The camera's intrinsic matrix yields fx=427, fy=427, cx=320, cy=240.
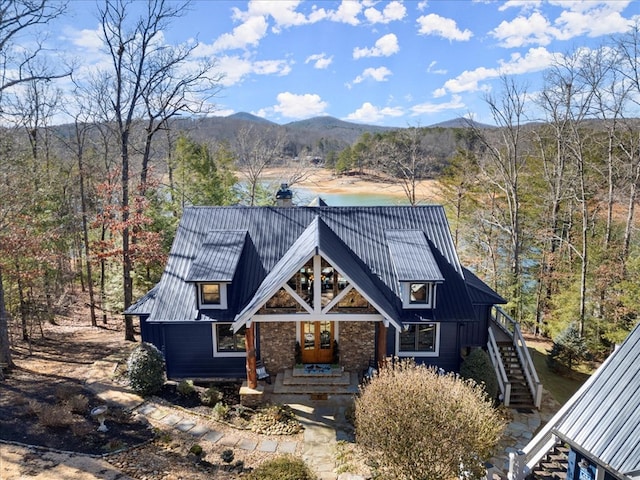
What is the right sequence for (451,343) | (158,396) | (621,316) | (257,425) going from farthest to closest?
(621,316) < (451,343) < (158,396) < (257,425)

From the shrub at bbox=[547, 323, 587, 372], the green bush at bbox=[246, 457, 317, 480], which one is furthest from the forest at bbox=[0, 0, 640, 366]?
the green bush at bbox=[246, 457, 317, 480]

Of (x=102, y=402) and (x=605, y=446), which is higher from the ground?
(x=605, y=446)

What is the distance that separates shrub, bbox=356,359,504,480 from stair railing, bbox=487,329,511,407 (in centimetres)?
522

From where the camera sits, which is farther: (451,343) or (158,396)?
(451,343)

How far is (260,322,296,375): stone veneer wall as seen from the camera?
558 inches

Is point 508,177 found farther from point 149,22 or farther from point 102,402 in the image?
point 102,402

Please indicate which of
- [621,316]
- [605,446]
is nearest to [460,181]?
[621,316]

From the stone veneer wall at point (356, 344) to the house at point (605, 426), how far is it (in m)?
5.51

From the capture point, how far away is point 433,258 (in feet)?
46.1

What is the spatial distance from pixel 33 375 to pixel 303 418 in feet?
30.8

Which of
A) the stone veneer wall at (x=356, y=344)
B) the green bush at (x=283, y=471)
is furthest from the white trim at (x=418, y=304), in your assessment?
the green bush at (x=283, y=471)

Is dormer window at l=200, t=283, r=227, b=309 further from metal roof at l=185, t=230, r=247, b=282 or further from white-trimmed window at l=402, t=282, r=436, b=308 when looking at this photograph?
white-trimmed window at l=402, t=282, r=436, b=308

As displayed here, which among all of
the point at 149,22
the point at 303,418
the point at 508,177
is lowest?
the point at 303,418

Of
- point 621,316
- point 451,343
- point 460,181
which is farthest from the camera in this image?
point 460,181
